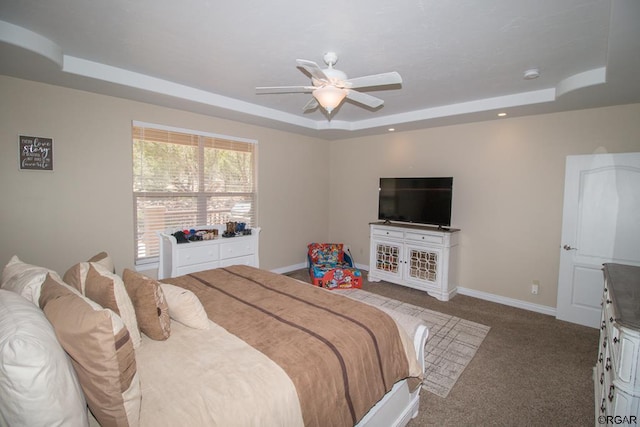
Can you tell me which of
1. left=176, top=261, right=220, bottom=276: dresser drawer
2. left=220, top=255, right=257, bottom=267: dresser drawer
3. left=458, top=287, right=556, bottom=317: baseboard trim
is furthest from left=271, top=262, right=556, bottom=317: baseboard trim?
left=176, top=261, right=220, bottom=276: dresser drawer

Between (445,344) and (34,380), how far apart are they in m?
3.14

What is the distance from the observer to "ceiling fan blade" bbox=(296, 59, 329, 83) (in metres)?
1.90

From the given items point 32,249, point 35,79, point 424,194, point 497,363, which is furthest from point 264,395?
point 424,194

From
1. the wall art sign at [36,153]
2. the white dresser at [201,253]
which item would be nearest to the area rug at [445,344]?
the white dresser at [201,253]

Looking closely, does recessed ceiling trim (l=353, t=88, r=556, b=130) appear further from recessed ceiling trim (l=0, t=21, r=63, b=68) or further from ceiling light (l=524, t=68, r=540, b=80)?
recessed ceiling trim (l=0, t=21, r=63, b=68)

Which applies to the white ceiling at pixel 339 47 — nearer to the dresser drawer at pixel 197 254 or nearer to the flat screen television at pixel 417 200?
the flat screen television at pixel 417 200

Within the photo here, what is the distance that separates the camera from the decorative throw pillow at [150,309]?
5.23 ft

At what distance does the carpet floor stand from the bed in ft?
1.21

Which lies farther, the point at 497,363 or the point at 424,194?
the point at 424,194

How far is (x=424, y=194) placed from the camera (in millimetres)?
4578

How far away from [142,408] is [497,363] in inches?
112

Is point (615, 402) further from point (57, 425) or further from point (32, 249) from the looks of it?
point (32, 249)

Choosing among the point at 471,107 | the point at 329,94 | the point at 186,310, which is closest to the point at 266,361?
the point at 186,310

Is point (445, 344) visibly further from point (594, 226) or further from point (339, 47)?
point (339, 47)
